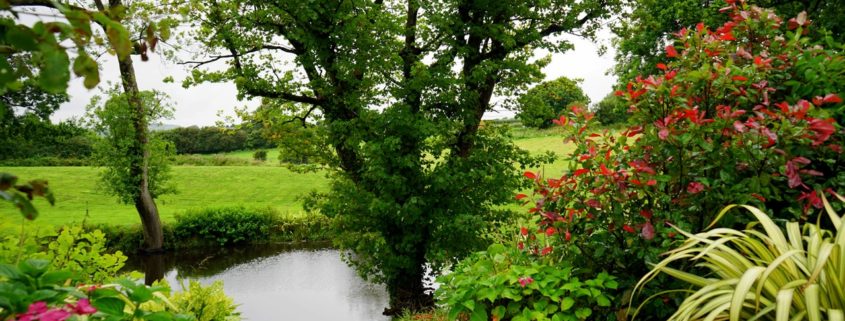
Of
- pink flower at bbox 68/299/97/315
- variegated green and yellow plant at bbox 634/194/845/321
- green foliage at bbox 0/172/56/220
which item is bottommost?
variegated green and yellow plant at bbox 634/194/845/321

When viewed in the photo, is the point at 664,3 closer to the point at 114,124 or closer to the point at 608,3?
the point at 608,3

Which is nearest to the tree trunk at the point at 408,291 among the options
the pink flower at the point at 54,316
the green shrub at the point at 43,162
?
the pink flower at the point at 54,316

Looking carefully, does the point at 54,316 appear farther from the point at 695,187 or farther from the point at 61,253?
the point at 695,187

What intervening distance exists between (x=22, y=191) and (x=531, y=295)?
269cm

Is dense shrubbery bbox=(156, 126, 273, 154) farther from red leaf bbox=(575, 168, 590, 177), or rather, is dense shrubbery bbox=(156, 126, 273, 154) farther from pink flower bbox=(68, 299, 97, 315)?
pink flower bbox=(68, 299, 97, 315)

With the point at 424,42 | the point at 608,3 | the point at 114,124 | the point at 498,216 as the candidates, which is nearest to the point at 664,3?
the point at 608,3

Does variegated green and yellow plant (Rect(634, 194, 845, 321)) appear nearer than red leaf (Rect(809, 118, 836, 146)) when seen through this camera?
Yes

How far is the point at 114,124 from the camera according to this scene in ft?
44.4

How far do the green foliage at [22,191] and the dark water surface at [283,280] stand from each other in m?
9.22

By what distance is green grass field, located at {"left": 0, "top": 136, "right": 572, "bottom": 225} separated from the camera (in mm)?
20172

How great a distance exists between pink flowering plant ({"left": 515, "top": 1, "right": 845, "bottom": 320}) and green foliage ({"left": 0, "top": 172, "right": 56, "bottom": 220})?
2.38m

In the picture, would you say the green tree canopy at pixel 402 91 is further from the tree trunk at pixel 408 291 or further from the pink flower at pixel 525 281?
the pink flower at pixel 525 281

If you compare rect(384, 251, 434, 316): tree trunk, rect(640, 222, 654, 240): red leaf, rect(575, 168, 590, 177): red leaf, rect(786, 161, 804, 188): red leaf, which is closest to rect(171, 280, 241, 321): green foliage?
rect(575, 168, 590, 177): red leaf

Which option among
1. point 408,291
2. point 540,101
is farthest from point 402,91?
point 408,291
